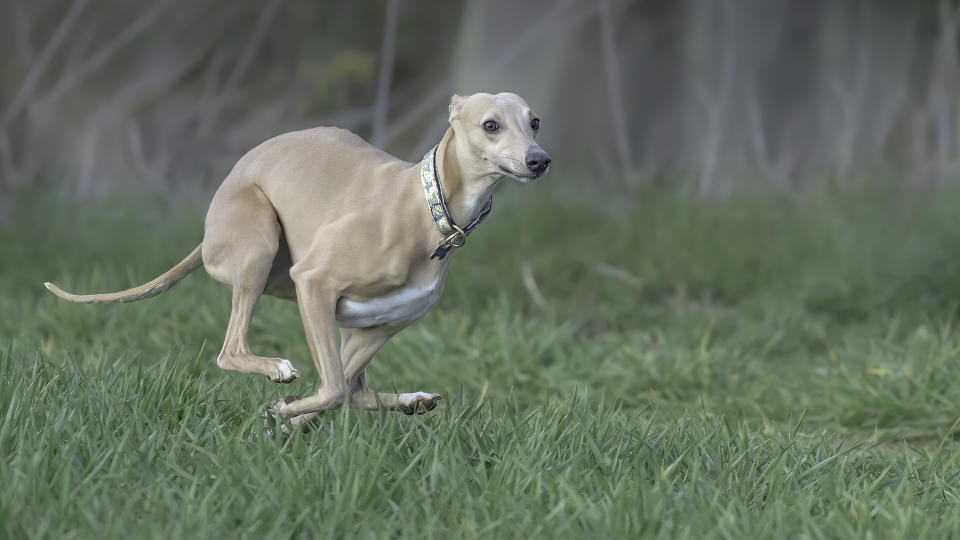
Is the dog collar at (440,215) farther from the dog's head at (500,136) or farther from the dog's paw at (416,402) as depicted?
the dog's paw at (416,402)

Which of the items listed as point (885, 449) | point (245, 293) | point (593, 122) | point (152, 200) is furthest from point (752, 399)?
point (152, 200)

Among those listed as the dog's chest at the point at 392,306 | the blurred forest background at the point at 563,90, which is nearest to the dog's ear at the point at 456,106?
the dog's chest at the point at 392,306

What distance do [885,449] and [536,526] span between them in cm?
231

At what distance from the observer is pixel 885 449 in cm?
484

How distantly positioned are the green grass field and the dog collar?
59 centimetres

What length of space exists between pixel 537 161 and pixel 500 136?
0.57ft

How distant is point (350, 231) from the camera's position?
11.1ft

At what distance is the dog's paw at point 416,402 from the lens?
3609 millimetres

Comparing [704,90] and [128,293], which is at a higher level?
[128,293]

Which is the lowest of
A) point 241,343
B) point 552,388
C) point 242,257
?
point 552,388

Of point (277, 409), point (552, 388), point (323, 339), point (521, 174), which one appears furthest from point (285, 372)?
point (552, 388)

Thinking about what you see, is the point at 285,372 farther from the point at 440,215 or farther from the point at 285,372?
the point at 440,215

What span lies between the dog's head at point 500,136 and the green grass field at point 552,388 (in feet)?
2.83

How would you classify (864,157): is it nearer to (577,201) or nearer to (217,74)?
(577,201)
